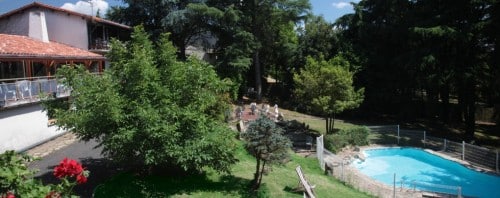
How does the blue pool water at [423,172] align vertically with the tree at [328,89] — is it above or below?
below

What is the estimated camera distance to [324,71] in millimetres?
28656

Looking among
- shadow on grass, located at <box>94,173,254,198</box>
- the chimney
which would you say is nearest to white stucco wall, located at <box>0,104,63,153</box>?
shadow on grass, located at <box>94,173,254,198</box>

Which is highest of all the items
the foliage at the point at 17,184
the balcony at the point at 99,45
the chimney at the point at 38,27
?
the chimney at the point at 38,27

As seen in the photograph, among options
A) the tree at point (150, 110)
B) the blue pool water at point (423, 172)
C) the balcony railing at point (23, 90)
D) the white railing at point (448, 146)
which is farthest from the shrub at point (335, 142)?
the balcony railing at point (23, 90)

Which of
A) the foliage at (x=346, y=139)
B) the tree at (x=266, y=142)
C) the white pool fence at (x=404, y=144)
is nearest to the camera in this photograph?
the tree at (x=266, y=142)

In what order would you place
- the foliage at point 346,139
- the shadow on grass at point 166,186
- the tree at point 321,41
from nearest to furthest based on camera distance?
the shadow on grass at point 166,186, the foliage at point 346,139, the tree at point 321,41

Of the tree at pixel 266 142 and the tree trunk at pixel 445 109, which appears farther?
the tree trunk at pixel 445 109

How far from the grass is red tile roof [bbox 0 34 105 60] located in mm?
10016

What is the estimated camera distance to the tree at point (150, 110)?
13328 millimetres

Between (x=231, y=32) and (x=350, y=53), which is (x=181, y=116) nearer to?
(x=231, y=32)

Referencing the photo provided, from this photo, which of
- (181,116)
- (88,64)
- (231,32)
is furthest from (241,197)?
(231,32)

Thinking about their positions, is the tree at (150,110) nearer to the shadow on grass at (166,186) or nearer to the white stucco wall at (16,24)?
the shadow on grass at (166,186)

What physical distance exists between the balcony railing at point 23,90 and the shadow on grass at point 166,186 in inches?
215

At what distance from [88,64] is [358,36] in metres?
26.6
